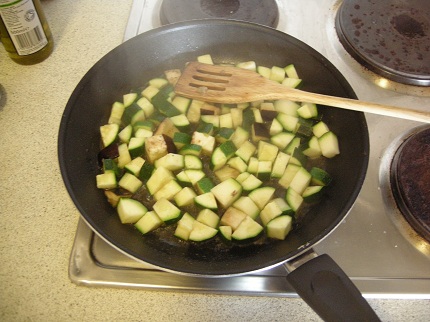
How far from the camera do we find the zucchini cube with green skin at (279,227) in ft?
3.08

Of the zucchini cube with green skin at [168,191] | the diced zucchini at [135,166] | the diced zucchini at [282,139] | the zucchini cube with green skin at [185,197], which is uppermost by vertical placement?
the diced zucchini at [135,166]

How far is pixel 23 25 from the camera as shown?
114 centimetres

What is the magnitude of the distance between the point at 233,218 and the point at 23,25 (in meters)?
0.84

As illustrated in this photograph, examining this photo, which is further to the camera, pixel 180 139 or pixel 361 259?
pixel 180 139

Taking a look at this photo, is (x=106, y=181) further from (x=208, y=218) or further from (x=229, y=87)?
(x=229, y=87)

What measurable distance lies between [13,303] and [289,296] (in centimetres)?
65

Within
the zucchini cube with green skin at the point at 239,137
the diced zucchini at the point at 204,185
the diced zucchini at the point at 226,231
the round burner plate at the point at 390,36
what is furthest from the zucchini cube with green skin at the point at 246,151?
the round burner plate at the point at 390,36

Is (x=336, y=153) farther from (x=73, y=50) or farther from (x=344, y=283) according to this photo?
(x=73, y=50)

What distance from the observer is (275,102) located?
4.04ft

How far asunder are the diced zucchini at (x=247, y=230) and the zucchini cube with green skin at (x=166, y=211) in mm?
156

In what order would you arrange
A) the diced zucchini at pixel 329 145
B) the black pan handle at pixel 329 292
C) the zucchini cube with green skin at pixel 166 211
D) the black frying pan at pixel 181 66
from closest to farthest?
the black pan handle at pixel 329 292 → the black frying pan at pixel 181 66 → the zucchini cube with green skin at pixel 166 211 → the diced zucchini at pixel 329 145

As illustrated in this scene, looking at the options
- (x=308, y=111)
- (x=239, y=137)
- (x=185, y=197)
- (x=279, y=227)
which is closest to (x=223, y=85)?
(x=239, y=137)

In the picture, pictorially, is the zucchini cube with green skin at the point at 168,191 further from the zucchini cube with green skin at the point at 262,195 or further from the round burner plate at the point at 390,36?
the round burner plate at the point at 390,36

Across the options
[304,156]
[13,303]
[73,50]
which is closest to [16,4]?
[73,50]
